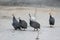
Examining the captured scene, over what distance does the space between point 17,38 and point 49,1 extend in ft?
51.1

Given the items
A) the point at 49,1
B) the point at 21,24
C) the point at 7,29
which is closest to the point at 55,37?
the point at 21,24

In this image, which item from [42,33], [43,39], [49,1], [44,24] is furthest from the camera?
[49,1]

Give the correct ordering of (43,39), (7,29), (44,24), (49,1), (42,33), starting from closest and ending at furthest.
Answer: (43,39) < (42,33) < (7,29) < (44,24) < (49,1)

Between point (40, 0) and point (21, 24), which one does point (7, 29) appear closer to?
point (21, 24)

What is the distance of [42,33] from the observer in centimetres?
1045

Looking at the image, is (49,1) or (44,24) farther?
(49,1)

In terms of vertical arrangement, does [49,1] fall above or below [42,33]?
above

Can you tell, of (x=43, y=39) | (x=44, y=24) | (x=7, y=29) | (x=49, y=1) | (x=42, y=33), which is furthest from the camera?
(x=49, y=1)

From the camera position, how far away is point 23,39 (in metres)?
9.30

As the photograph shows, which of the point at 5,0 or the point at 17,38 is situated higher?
the point at 5,0

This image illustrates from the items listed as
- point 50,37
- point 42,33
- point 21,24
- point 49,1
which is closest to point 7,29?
point 21,24

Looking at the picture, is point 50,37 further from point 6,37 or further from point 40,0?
point 40,0

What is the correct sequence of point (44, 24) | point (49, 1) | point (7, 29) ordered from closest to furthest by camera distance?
1. point (7, 29)
2. point (44, 24)
3. point (49, 1)

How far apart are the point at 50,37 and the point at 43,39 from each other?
494 millimetres
